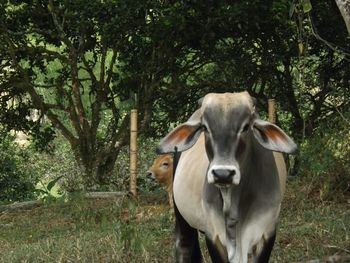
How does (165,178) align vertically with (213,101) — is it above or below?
below

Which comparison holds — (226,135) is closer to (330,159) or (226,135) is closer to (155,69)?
(330,159)

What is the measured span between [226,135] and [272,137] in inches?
12.7

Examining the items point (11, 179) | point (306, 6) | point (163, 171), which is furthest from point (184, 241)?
point (11, 179)

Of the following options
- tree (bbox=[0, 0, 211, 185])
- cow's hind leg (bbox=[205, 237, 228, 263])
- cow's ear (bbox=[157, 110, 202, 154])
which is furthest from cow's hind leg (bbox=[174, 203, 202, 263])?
tree (bbox=[0, 0, 211, 185])

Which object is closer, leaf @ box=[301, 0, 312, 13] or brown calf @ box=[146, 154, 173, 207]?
leaf @ box=[301, 0, 312, 13]

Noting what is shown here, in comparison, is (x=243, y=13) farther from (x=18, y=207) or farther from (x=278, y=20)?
(x=18, y=207)

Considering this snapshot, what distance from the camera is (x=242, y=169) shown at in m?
3.89

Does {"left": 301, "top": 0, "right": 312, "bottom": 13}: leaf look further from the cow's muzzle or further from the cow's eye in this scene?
the cow's muzzle

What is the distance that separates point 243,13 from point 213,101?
5.75m

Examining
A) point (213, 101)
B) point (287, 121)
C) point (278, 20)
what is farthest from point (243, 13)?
point (213, 101)

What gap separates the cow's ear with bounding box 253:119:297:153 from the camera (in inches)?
152

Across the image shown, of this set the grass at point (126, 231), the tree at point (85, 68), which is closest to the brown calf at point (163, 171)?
the grass at point (126, 231)

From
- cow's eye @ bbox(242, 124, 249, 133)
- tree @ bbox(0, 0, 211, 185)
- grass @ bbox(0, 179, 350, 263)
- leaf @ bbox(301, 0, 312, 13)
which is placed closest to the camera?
cow's eye @ bbox(242, 124, 249, 133)

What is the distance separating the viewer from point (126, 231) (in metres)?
5.70
